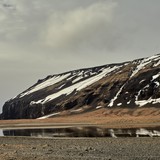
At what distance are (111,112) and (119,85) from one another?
29637mm

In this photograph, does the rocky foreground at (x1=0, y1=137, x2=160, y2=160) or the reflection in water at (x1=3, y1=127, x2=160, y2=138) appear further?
the reflection in water at (x1=3, y1=127, x2=160, y2=138)

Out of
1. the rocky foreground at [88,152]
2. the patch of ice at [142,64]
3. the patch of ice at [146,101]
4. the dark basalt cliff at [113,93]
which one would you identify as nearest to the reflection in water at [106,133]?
the rocky foreground at [88,152]

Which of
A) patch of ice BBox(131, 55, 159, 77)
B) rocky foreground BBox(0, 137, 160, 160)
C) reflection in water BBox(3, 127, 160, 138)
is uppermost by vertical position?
patch of ice BBox(131, 55, 159, 77)

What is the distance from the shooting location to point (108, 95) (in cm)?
16125

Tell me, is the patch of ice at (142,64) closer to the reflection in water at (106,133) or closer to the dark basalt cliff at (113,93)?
the dark basalt cliff at (113,93)

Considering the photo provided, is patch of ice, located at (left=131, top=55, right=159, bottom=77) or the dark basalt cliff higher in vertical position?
patch of ice, located at (left=131, top=55, right=159, bottom=77)

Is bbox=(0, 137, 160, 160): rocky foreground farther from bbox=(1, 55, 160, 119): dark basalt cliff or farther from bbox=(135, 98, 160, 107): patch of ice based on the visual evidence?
bbox=(135, 98, 160, 107): patch of ice

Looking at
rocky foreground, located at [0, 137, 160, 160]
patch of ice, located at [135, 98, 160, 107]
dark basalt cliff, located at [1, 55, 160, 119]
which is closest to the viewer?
rocky foreground, located at [0, 137, 160, 160]

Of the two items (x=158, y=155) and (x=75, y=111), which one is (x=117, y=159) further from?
(x=75, y=111)

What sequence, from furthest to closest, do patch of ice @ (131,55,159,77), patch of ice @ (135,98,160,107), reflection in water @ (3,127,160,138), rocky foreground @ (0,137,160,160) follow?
patch of ice @ (131,55,159,77) < patch of ice @ (135,98,160,107) < reflection in water @ (3,127,160,138) < rocky foreground @ (0,137,160,160)

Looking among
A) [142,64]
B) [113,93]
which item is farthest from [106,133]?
[142,64]

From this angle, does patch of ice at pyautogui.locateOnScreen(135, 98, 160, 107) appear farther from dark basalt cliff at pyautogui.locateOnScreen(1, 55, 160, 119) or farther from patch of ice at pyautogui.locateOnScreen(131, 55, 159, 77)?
patch of ice at pyautogui.locateOnScreen(131, 55, 159, 77)

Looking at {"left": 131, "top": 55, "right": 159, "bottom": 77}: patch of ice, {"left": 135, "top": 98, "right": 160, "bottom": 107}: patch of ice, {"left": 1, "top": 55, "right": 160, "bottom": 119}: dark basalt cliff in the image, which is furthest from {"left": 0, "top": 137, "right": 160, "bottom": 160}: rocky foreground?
{"left": 131, "top": 55, "right": 159, "bottom": 77}: patch of ice

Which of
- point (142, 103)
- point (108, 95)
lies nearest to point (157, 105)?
point (142, 103)
